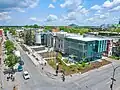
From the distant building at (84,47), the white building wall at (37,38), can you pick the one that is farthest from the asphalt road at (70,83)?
the white building wall at (37,38)

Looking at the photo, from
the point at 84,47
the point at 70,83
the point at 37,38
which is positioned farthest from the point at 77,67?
the point at 37,38

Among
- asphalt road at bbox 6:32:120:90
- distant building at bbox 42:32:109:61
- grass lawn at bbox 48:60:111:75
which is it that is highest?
distant building at bbox 42:32:109:61

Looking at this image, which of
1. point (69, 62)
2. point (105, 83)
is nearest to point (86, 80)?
point (105, 83)

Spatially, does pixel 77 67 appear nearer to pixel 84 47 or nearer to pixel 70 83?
pixel 84 47

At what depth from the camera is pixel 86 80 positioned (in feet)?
190

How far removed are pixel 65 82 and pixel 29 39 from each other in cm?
8686

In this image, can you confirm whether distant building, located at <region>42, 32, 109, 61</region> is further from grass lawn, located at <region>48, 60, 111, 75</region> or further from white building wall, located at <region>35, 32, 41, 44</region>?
white building wall, located at <region>35, 32, 41, 44</region>

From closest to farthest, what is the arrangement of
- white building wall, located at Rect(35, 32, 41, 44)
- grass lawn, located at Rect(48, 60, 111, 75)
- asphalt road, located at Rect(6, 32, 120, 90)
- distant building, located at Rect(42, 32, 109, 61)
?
asphalt road, located at Rect(6, 32, 120, 90), grass lawn, located at Rect(48, 60, 111, 75), distant building, located at Rect(42, 32, 109, 61), white building wall, located at Rect(35, 32, 41, 44)

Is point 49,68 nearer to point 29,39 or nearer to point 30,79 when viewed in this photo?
point 30,79

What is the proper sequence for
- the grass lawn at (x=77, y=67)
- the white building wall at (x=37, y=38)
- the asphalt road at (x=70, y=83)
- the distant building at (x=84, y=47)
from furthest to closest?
the white building wall at (x=37, y=38) < the distant building at (x=84, y=47) < the grass lawn at (x=77, y=67) < the asphalt road at (x=70, y=83)

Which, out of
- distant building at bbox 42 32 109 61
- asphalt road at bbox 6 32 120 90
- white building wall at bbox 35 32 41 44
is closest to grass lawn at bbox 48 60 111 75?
asphalt road at bbox 6 32 120 90

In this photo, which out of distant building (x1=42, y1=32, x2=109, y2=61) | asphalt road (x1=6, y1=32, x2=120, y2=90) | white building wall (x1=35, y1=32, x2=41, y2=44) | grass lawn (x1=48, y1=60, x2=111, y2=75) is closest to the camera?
asphalt road (x1=6, y1=32, x2=120, y2=90)

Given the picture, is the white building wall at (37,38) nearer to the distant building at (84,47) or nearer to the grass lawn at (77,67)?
the distant building at (84,47)

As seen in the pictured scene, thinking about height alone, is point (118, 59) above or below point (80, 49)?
below
